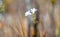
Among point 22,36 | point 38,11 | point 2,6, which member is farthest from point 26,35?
point 2,6

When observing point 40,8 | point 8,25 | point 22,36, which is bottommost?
point 22,36

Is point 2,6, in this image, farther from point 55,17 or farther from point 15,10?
point 55,17

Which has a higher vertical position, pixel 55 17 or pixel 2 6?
pixel 2 6

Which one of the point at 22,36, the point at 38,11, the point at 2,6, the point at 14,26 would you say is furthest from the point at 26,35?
the point at 2,6

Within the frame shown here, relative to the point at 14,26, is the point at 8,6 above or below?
above

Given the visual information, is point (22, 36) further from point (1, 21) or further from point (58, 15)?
point (58, 15)
